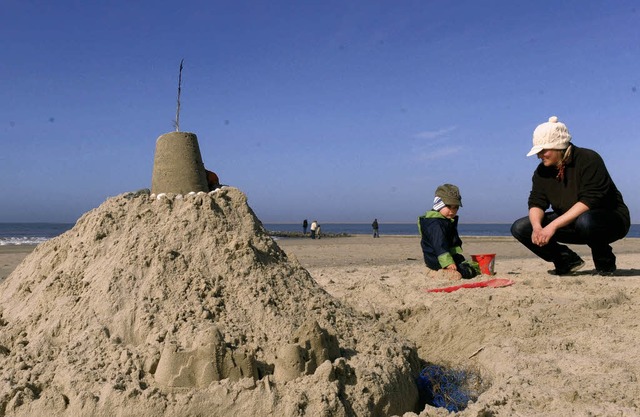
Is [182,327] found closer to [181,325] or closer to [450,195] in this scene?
[181,325]

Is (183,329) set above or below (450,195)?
below

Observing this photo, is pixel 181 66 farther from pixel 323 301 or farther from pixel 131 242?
pixel 323 301

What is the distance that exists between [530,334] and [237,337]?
2.06 metres

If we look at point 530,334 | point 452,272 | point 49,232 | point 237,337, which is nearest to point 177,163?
point 237,337

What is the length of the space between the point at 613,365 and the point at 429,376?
38.6 inches

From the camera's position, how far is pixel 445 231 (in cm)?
547

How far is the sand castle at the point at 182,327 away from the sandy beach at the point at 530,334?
41cm

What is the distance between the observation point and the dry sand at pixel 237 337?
85.2 inches

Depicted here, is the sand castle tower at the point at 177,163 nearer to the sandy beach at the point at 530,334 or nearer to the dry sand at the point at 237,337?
the dry sand at the point at 237,337

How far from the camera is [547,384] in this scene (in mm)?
2617

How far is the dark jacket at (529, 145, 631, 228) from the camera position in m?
Result: 4.78

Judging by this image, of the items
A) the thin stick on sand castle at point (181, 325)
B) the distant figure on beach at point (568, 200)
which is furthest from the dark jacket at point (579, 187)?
the thin stick on sand castle at point (181, 325)

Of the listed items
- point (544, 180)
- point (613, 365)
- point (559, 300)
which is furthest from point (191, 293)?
point (544, 180)

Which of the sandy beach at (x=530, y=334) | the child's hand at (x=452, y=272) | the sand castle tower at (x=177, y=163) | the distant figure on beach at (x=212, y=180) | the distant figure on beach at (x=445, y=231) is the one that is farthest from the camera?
the distant figure on beach at (x=445, y=231)
